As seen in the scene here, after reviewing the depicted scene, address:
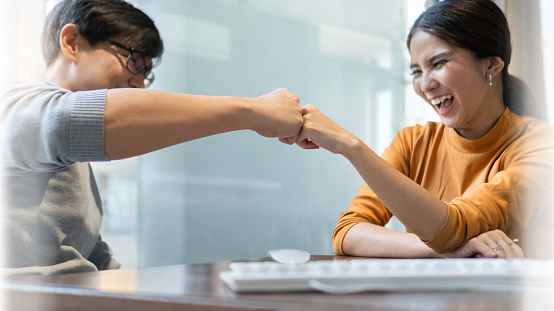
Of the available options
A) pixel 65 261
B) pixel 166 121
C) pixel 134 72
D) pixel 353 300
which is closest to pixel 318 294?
pixel 353 300

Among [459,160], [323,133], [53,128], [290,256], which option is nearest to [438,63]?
[459,160]

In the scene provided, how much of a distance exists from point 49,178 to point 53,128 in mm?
257

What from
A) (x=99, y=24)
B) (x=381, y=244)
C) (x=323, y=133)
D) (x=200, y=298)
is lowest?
(x=381, y=244)

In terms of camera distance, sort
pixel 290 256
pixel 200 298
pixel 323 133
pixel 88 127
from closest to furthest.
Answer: pixel 200 298
pixel 88 127
pixel 290 256
pixel 323 133

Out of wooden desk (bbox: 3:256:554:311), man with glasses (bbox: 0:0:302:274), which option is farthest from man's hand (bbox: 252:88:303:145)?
wooden desk (bbox: 3:256:554:311)

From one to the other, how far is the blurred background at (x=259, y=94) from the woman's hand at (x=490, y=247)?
3.59ft

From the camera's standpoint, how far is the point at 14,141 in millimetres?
642

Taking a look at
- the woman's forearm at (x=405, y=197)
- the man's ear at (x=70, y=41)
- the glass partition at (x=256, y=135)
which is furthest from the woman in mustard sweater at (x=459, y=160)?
the glass partition at (x=256, y=135)

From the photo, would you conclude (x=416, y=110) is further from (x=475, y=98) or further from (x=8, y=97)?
(x=8, y=97)

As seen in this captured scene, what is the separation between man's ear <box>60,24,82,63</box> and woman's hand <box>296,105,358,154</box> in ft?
1.76

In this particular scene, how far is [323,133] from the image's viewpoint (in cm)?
88

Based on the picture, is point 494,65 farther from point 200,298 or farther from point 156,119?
point 200,298

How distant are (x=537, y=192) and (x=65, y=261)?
955 millimetres

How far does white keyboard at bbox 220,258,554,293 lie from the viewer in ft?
1.18
